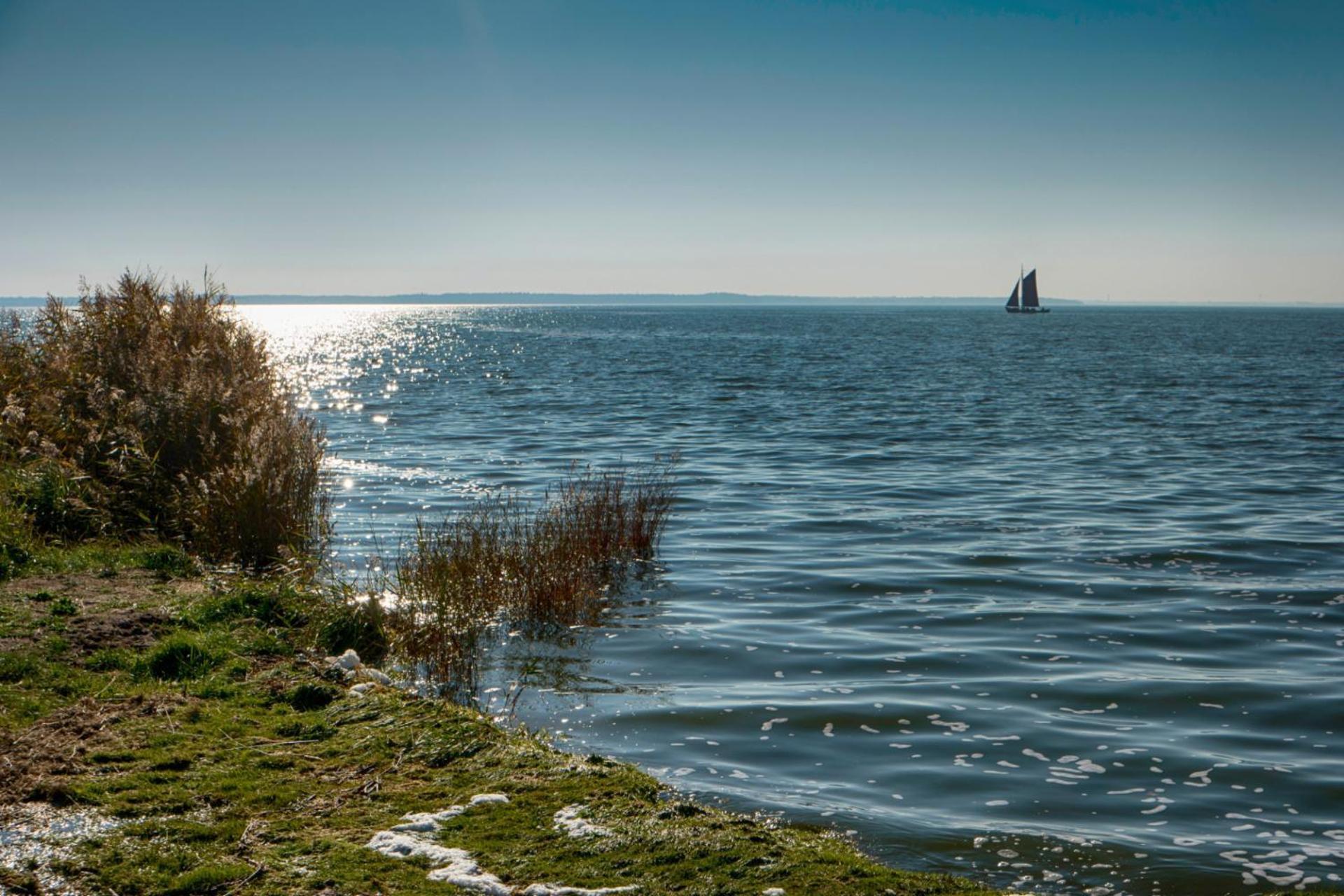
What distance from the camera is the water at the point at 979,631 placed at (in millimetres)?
7117

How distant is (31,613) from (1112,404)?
3653cm

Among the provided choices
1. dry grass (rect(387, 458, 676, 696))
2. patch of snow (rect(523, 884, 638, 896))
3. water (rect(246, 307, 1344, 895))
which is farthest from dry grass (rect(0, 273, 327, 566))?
patch of snow (rect(523, 884, 638, 896))

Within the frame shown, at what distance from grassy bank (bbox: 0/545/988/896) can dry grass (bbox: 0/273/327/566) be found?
3.09m

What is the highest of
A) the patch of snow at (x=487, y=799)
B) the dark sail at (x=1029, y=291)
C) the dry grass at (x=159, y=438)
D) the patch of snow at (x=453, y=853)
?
the dark sail at (x=1029, y=291)

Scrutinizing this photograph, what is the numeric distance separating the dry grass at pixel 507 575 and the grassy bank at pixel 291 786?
3.84 ft

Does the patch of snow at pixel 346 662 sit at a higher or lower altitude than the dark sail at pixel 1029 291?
lower

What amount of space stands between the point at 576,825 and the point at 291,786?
174 centimetres

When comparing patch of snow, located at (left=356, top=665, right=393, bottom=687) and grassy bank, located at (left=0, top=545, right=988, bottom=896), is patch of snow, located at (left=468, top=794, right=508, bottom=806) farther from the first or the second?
patch of snow, located at (left=356, top=665, right=393, bottom=687)

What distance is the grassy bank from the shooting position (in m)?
5.14

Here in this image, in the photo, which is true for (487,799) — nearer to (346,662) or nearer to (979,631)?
(346,662)

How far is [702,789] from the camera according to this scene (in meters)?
7.42

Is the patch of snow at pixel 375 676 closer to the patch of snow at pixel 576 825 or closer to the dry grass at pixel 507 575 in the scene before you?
the dry grass at pixel 507 575

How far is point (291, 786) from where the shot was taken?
6164mm

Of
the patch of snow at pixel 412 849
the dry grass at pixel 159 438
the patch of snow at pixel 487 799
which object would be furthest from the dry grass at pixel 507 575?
the patch of snow at pixel 412 849
